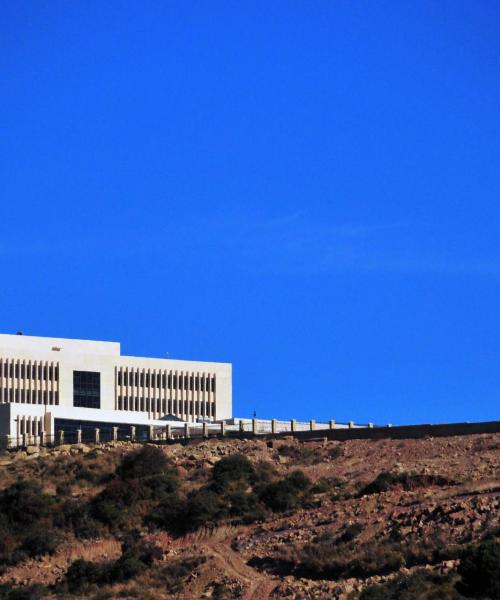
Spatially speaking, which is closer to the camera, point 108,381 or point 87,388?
point 87,388

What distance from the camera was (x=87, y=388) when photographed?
568ft

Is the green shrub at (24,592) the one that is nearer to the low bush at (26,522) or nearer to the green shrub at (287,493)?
the low bush at (26,522)

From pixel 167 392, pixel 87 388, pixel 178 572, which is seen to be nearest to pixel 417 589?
pixel 178 572

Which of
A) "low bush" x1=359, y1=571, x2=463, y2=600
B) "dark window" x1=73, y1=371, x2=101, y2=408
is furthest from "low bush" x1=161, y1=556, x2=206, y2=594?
"dark window" x1=73, y1=371, x2=101, y2=408

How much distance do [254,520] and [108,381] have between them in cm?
9170

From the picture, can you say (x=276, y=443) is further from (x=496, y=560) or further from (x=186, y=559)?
(x=496, y=560)

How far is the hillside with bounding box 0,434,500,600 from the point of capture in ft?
223

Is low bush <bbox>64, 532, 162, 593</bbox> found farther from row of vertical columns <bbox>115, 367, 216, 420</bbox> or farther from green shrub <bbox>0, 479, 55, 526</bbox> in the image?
row of vertical columns <bbox>115, 367, 216, 420</bbox>

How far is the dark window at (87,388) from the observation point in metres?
173

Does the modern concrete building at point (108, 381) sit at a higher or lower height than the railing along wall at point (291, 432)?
higher

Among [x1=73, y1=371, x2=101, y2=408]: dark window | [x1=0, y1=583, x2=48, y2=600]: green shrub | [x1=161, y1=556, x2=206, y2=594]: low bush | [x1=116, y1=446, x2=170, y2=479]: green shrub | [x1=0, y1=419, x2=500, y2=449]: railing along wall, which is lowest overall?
[x1=0, y1=583, x2=48, y2=600]: green shrub

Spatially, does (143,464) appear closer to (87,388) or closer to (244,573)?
(244,573)

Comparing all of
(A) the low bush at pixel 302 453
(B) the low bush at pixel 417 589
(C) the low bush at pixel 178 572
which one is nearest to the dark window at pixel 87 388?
(A) the low bush at pixel 302 453

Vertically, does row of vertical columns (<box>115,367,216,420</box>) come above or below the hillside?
above
